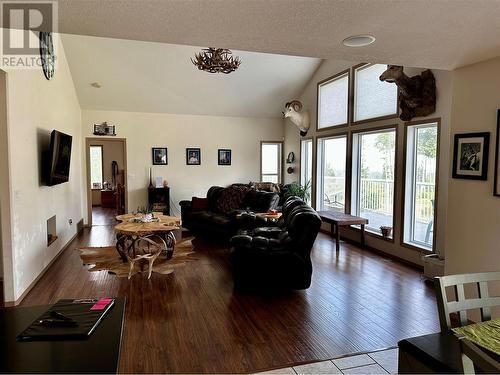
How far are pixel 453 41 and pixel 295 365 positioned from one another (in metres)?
2.61

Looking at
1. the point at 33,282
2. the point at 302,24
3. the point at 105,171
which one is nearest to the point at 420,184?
the point at 302,24

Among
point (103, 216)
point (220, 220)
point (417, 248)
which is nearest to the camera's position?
point (417, 248)

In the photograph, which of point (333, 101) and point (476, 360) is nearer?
point (476, 360)

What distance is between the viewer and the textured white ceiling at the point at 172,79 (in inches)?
266

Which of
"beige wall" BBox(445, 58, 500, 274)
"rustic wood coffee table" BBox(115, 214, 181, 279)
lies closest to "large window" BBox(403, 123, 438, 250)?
"beige wall" BBox(445, 58, 500, 274)

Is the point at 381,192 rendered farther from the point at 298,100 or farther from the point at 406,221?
the point at 298,100

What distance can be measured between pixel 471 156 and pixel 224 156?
683 cm

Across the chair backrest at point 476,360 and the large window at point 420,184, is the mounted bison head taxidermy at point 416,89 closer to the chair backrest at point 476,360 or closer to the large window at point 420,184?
the large window at point 420,184

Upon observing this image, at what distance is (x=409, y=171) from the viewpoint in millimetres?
5266

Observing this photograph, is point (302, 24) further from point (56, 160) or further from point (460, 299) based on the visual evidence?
point (56, 160)

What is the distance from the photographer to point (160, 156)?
8.70 meters

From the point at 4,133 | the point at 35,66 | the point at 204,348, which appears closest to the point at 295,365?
Result: the point at 204,348

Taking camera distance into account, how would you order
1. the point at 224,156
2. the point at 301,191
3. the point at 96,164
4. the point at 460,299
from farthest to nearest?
the point at 96,164
the point at 224,156
the point at 301,191
the point at 460,299

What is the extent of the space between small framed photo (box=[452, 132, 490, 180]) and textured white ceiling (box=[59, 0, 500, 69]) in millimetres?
682
